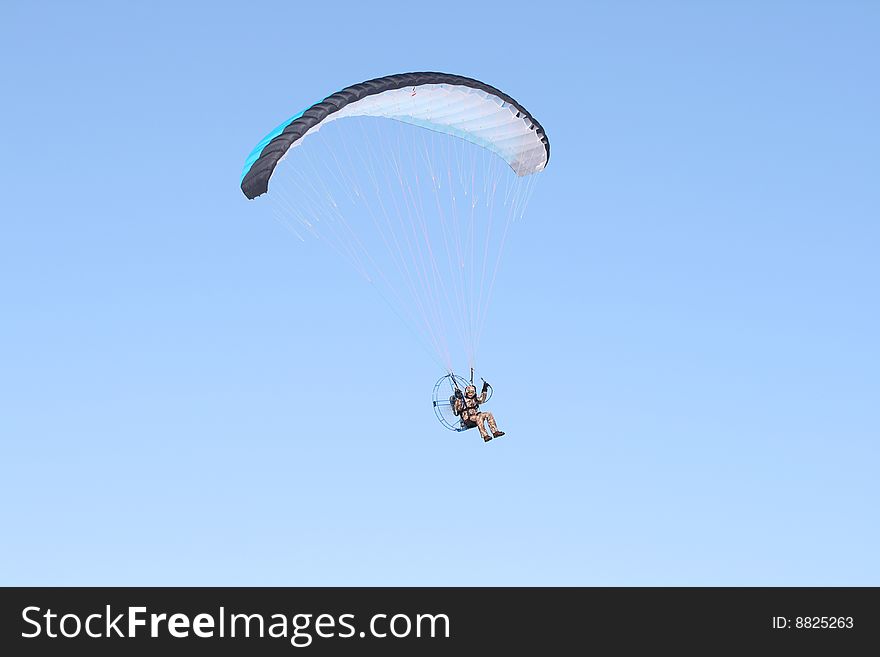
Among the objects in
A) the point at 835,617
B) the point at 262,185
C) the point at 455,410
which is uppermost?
the point at 262,185

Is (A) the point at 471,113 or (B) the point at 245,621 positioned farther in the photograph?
Result: (A) the point at 471,113

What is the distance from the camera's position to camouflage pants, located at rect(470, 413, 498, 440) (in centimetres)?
3575

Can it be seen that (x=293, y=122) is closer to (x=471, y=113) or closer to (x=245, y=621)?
(x=471, y=113)

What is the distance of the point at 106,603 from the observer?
31.1m

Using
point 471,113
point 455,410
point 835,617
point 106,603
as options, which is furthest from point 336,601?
point 471,113

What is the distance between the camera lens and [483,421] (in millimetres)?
35844

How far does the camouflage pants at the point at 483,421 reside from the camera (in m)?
35.8

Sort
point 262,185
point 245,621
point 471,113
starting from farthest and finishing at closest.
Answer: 1. point 471,113
2. point 262,185
3. point 245,621

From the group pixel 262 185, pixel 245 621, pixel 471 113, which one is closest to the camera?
pixel 245 621

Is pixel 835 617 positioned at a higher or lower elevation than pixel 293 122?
lower

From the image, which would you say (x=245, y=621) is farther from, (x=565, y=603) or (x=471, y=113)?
(x=471, y=113)

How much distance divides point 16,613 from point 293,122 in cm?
1000

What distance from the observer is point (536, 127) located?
127 ft

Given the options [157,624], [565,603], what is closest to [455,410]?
[565,603]
